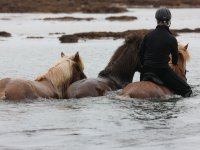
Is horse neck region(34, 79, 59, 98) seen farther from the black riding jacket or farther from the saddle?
the black riding jacket

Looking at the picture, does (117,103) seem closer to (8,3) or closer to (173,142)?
(173,142)

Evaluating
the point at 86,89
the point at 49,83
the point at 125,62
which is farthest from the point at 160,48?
the point at 49,83

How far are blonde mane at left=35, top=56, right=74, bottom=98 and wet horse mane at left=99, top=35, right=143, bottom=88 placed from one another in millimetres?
1039

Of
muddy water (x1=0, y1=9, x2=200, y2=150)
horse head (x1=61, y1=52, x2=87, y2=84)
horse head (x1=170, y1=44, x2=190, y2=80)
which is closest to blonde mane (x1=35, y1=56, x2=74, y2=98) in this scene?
horse head (x1=61, y1=52, x2=87, y2=84)

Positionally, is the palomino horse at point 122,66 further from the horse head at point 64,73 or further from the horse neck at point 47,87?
the horse neck at point 47,87

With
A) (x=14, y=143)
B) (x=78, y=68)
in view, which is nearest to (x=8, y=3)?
(x=78, y=68)

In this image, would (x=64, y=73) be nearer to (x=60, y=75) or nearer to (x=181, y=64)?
(x=60, y=75)

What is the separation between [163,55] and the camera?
1209cm

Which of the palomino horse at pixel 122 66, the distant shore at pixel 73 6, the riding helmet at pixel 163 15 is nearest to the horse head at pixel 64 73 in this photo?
the palomino horse at pixel 122 66

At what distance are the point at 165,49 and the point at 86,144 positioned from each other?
4623 millimetres

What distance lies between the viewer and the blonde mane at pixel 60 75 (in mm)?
11898

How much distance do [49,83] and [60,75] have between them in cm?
28

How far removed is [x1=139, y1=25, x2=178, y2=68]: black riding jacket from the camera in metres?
12.0

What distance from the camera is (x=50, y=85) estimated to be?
11.9 m
